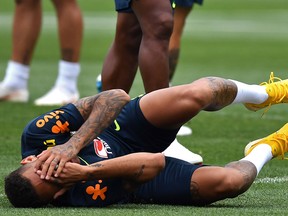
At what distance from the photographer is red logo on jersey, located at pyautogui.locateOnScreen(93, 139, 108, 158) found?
526cm

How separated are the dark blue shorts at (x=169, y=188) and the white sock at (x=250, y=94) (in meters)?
0.47

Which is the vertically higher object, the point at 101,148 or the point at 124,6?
the point at 124,6

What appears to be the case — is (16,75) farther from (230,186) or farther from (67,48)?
(230,186)

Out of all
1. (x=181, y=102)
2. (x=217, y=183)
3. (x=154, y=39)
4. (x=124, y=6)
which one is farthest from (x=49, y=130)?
(x=124, y=6)

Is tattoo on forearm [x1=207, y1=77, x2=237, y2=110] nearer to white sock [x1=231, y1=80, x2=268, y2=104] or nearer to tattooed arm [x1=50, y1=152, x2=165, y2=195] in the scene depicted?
white sock [x1=231, y1=80, x2=268, y2=104]

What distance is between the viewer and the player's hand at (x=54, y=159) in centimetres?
498

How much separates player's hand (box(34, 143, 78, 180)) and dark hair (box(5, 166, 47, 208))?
0.26ft

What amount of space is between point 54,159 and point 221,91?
3.07ft

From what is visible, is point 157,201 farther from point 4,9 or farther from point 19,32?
point 4,9

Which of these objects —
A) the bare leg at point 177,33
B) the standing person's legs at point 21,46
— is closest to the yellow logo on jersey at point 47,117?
the bare leg at point 177,33

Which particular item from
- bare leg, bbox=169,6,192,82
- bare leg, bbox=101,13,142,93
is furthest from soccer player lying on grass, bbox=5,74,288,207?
bare leg, bbox=169,6,192,82

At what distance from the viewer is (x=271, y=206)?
5156 millimetres

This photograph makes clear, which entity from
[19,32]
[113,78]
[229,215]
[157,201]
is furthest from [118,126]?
[19,32]

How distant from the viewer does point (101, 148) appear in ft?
17.4
